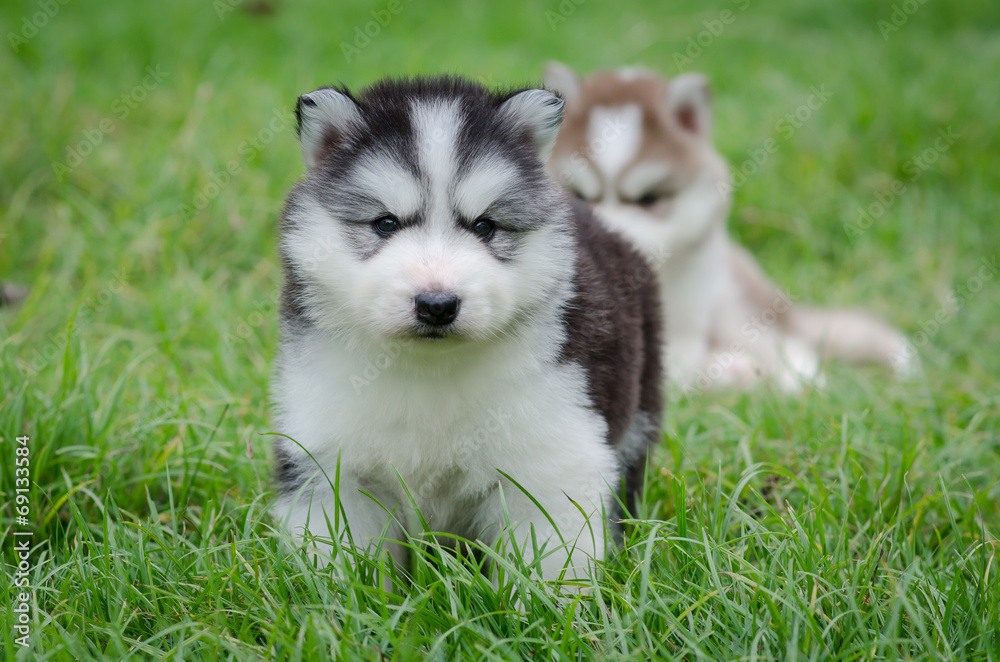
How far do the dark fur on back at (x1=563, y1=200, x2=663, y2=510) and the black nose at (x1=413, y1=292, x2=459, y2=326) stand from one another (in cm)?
54

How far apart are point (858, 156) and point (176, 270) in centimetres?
572

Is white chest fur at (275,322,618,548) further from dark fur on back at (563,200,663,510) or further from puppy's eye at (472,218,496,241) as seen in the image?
puppy's eye at (472,218,496,241)

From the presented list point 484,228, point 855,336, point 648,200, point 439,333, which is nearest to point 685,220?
point 648,200

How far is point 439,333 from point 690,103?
3.91 m

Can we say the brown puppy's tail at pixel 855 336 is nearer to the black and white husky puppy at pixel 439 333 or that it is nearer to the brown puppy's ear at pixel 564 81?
the brown puppy's ear at pixel 564 81

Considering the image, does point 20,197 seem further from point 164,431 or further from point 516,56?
point 516,56

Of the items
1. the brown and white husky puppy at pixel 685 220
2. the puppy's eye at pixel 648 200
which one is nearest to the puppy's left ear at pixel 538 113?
the brown and white husky puppy at pixel 685 220

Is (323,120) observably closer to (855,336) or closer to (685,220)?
(685,220)

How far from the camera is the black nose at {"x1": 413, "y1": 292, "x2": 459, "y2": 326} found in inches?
94.4

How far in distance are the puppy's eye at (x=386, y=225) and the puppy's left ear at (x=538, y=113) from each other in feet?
1.72

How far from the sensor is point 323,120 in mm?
2848

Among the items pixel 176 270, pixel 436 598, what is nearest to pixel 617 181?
pixel 176 270

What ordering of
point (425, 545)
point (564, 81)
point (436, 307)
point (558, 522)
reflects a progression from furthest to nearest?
1. point (564, 81)
2. point (425, 545)
3. point (558, 522)
4. point (436, 307)

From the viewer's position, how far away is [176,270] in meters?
5.43
